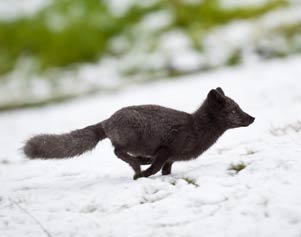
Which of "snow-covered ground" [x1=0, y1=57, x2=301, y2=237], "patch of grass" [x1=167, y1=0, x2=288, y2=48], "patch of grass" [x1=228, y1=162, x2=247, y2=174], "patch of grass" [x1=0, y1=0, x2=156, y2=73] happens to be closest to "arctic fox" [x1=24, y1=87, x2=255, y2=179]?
"snow-covered ground" [x1=0, y1=57, x2=301, y2=237]

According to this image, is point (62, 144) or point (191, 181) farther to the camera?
point (62, 144)

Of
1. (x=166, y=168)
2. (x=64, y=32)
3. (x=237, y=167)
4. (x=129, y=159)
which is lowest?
(x=237, y=167)

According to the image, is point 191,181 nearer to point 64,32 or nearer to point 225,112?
point 225,112

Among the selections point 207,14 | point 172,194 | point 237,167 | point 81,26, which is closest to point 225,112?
point 237,167

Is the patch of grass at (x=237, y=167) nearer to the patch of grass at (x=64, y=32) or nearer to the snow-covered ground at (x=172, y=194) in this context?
the snow-covered ground at (x=172, y=194)

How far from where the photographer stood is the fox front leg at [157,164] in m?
7.16

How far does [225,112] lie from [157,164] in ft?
4.28

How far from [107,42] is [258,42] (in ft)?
32.0

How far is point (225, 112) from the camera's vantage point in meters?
7.58

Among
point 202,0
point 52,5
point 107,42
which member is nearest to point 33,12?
point 52,5

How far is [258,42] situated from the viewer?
2506 centimetres

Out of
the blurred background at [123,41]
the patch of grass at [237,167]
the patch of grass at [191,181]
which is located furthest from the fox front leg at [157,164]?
the blurred background at [123,41]

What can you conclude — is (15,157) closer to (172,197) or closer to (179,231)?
(172,197)

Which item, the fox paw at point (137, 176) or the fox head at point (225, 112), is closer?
the fox paw at point (137, 176)
